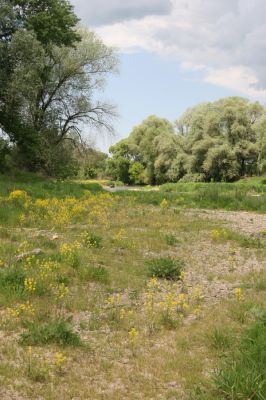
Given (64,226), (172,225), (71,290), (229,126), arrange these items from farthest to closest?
(229,126), (172,225), (64,226), (71,290)

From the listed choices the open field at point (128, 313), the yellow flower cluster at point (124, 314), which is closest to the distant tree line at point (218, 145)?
the open field at point (128, 313)

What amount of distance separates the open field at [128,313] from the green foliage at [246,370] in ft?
0.04

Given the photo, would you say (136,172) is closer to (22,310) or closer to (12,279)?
(12,279)

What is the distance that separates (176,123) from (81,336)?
73.6 meters

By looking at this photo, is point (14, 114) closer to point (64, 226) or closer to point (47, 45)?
point (47, 45)

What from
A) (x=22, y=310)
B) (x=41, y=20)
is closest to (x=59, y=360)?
(x=22, y=310)

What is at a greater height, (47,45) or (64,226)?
(47,45)

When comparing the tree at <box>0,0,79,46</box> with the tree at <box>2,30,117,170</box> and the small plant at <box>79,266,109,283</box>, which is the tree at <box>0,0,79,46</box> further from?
the small plant at <box>79,266,109,283</box>

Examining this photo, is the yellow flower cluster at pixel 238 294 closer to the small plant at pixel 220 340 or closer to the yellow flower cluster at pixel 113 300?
the small plant at pixel 220 340

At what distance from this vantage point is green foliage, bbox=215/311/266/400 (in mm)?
4707

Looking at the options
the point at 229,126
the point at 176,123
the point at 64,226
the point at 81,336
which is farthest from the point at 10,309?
the point at 176,123

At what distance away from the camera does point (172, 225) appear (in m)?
15.1

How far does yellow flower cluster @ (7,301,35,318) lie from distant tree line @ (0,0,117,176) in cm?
2006

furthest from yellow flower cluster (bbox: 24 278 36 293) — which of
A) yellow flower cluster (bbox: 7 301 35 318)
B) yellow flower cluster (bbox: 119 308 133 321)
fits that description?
yellow flower cluster (bbox: 119 308 133 321)
